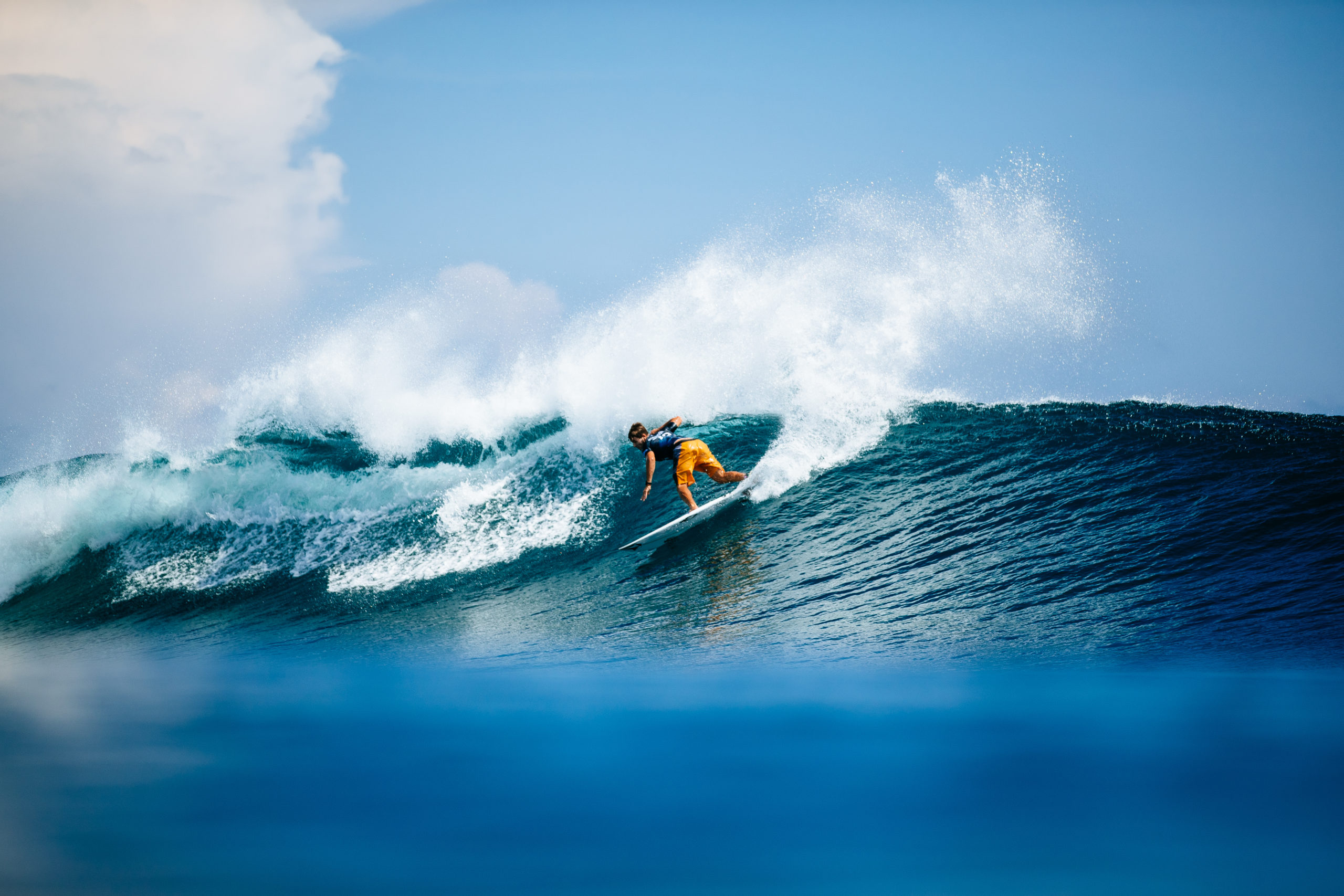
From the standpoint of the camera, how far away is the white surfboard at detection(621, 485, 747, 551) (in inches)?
313

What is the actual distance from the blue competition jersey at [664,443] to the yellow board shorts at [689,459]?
8 cm

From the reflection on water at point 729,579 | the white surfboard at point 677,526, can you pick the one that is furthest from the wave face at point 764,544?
the white surfboard at point 677,526

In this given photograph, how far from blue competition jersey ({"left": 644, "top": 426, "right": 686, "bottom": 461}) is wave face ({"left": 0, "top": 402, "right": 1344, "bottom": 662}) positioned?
74cm

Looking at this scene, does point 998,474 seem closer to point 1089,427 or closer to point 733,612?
point 1089,427

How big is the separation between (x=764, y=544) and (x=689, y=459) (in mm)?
1376

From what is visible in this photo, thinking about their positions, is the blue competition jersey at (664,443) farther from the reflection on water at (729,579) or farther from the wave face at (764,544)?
the reflection on water at (729,579)

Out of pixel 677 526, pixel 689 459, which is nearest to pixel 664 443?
pixel 689 459

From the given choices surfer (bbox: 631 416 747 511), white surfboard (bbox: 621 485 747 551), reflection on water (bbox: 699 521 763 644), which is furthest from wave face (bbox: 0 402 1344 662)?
surfer (bbox: 631 416 747 511)

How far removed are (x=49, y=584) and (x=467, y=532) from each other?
20.5 ft

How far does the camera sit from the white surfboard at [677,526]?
796 centimetres

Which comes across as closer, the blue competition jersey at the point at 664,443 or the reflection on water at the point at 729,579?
the reflection on water at the point at 729,579

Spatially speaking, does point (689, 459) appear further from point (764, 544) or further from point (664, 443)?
point (764, 544)

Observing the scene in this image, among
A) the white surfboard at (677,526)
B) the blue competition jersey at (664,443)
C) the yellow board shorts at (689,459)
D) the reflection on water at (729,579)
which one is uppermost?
the blue competition jersey at (664,443)

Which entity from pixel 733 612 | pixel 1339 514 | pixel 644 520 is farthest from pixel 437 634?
pixel 1339 514
